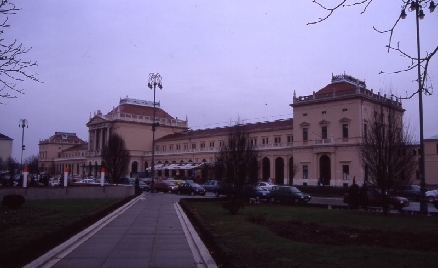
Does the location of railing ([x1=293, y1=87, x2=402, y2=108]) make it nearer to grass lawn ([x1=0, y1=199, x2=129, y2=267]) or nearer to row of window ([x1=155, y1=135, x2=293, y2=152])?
row of window ([x1=155, y1=135, x2=293, y2=152])

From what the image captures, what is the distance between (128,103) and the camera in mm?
120250

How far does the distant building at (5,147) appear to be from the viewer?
13602cm

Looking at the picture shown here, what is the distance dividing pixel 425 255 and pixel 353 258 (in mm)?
1637

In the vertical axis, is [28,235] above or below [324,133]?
below

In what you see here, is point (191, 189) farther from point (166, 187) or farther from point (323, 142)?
point (323, 142)

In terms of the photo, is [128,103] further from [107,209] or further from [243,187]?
[107,209]

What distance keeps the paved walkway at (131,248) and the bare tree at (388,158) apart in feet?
41.0

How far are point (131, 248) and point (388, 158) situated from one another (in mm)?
17404

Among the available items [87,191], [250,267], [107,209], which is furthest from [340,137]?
[250,267]

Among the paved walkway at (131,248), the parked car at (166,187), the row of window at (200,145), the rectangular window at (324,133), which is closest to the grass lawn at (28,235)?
the paved walkway at (131,248)

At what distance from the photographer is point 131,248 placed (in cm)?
1184

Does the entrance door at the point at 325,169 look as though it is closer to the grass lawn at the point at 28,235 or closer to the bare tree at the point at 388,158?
the bare tree at the point at 388,158

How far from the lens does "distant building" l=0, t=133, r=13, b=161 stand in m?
136

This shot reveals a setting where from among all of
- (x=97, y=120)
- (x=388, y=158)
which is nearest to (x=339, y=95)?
(x=388, y=158)
